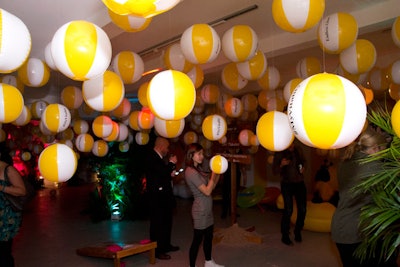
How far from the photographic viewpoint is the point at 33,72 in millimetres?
2871

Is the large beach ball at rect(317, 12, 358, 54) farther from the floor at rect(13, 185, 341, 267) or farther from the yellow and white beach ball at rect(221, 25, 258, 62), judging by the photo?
the floor at rect(13, 185, 341, 267)

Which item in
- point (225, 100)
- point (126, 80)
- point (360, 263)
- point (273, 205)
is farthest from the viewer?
point (273, 205)

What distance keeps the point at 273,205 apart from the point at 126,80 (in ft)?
15.6

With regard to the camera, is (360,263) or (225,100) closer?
(360,263)

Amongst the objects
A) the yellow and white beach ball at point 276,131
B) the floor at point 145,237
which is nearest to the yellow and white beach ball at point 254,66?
→ the yellow and white beach ball at point 276,131

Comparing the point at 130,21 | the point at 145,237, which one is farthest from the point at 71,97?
the point at 145,237

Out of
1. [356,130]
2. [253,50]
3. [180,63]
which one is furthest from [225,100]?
[356,130]

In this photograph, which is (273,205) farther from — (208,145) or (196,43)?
(196,43)

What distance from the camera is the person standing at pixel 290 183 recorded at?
429 centimetres

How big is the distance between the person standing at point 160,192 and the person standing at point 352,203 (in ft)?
7.15

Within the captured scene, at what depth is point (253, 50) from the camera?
2.76 m

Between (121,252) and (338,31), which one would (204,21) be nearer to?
(338,31)

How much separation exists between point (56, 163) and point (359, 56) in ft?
8.13

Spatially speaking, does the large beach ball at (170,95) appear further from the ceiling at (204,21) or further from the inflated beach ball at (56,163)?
the ceiling at (204,21)
